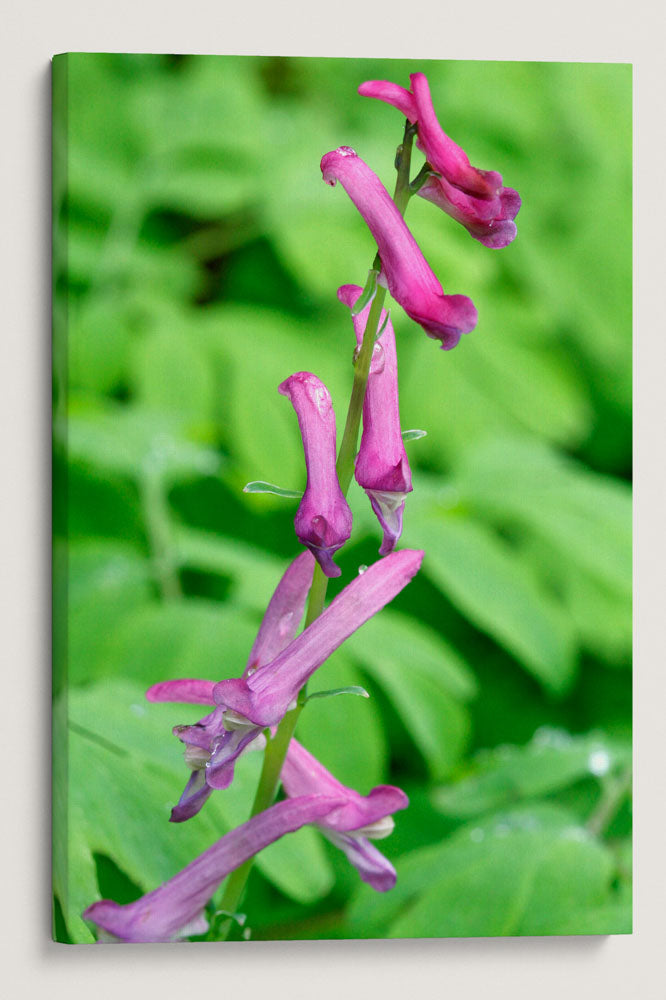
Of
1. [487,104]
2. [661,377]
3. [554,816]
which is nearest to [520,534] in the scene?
[661,377]

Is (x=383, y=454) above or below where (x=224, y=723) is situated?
above

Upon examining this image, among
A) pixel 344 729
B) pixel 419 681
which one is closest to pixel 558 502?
pixel 419 681

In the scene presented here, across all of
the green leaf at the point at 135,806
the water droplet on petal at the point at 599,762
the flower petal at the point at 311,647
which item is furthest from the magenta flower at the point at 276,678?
the water droplet on petal at the point at 599,762

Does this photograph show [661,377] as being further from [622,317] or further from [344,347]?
[344,347]

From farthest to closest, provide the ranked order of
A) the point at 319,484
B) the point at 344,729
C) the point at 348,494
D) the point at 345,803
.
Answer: the point at 344,729 → the point at 348,494 → the point at 345,803 → the point at 319,484

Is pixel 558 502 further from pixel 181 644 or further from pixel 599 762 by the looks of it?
pixel 181 644
